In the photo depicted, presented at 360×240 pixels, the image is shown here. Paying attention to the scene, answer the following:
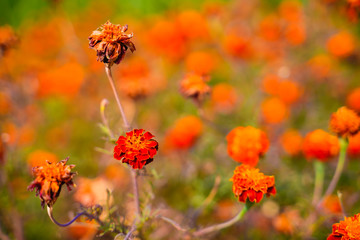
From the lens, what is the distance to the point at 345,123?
1387 millimetres

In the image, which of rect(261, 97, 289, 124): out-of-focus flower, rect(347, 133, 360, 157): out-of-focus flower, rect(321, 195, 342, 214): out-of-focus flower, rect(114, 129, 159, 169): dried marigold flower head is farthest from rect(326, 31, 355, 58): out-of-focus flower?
rect(114, 129, 159, 169): dried marigold flower head

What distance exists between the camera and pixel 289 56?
10.3ft

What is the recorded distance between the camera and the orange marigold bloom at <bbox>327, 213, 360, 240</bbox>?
104 centimetres

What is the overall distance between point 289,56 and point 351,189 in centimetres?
154

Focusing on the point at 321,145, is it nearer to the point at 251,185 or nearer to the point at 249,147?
the point at 249,147

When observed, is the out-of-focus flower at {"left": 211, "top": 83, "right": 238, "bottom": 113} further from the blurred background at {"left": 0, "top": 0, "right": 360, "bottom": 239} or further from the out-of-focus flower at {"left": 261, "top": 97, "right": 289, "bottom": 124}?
the out-of-focus flower at {"left": 261, "top": 97, "right": 289, "bottom": 124}

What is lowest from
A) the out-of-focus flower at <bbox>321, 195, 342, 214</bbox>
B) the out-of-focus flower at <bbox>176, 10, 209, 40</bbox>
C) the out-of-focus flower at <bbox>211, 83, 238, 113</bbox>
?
the out-of-focus flower at <bbox>321, 195, 342, 214</bbox>

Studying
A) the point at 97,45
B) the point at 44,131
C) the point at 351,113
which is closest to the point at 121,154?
the point at 97,45

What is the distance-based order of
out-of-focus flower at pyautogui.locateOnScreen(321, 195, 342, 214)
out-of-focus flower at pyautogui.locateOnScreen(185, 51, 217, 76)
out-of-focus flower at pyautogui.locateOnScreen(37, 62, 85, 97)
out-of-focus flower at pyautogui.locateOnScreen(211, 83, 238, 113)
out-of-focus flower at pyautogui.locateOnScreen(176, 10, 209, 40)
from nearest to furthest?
out-of-focus flower at pyautogui.locateOnScreen(321, 195, 342, 214) → out-of-focus flower at pyautogui.locateOnScreen(211, 83, 238, 113) → out-of-focus flower at pyautogui.locateOnScreen(185, 51, 217, 76) → out-of-focus flower at pyautogui.locateOnScreen(37, 62, 85, 97) → out-of-focus flower at pyautogui.locateOnScreen(176, 10, 209, 40)

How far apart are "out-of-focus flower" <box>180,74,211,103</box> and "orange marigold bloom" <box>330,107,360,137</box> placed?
62 cm

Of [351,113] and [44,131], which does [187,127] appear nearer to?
[351,113]

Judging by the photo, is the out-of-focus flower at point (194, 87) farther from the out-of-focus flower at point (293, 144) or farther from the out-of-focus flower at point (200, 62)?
the out-of-focus flower at point (200, 62)

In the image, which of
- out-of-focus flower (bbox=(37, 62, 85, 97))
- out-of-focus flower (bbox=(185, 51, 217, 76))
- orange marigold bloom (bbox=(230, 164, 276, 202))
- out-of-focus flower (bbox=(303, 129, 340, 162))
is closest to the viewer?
orange marigold bloom (bbox=(230, 164, 276, 202))

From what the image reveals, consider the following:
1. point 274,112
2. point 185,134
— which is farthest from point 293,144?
point 185,134
